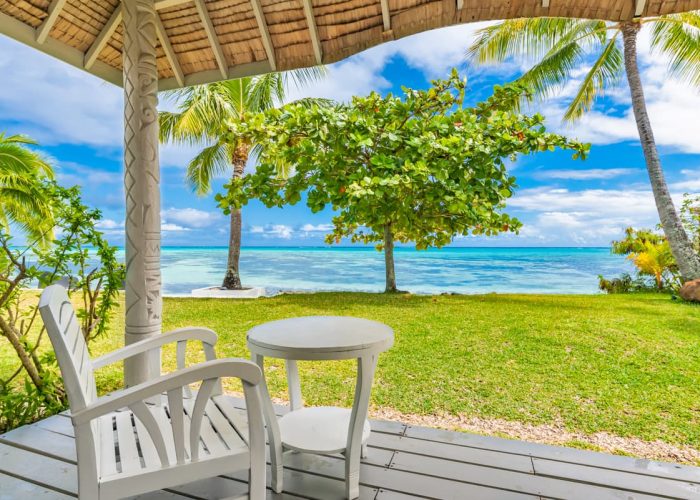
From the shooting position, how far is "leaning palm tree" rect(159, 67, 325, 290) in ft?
26.7

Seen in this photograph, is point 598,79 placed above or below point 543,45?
below

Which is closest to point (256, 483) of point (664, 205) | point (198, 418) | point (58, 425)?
point (198, 418)

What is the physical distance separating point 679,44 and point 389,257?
5108mm

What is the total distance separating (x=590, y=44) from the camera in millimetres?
6406

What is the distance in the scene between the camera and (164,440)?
1151 millimetres

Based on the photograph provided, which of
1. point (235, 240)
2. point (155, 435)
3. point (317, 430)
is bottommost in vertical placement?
point (317, 430)

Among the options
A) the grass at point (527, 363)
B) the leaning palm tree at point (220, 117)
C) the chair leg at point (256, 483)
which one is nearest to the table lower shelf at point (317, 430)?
the chair leg at point (256, 483)

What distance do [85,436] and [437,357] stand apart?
10.7ft

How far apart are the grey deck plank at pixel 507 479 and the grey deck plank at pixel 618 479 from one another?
0.03m

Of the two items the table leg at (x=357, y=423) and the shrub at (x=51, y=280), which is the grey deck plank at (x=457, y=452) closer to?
the table leg at (x=357, y=423)

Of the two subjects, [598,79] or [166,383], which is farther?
[598,79]

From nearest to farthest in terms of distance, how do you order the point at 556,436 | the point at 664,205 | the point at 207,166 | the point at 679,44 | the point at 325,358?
1. the point at 325,358
2. the point at 556,436
3. the point at 664,205
4. the point at 679,44
5. the point at 207,166

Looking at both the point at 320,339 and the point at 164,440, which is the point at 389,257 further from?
the point at 164,440

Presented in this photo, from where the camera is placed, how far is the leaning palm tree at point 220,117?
8.13 meters
